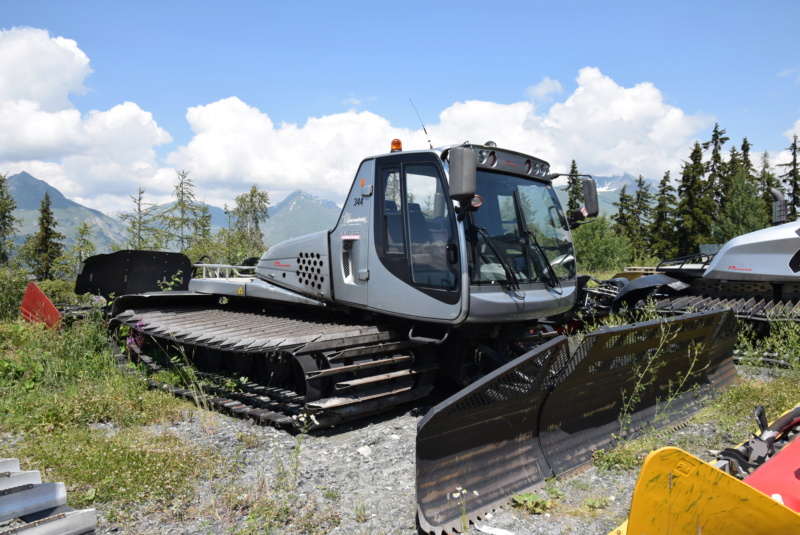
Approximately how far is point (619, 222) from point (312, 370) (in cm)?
5736

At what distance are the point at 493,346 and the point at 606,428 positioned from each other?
1.64 m

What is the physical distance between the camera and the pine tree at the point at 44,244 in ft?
132

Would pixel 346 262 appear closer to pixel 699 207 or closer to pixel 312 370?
pixel 312 370

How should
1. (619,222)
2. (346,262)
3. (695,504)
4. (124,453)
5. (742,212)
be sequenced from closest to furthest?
1. (695,504)
2. (124,453)
3. (346,262)
4. (742,212)
5. (619,222)

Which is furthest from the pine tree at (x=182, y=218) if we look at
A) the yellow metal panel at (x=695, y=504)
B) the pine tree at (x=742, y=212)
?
the pine tree at (x=742, y=212)

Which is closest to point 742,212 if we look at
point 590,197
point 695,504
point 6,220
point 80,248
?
point 590,197

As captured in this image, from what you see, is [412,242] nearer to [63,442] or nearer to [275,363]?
[275,363]

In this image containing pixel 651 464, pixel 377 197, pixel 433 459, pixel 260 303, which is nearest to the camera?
pixel 651 464

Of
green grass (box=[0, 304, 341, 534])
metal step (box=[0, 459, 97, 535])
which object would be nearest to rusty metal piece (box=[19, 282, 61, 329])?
green grass (box=[0, 304, 341, 534])

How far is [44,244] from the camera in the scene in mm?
42688

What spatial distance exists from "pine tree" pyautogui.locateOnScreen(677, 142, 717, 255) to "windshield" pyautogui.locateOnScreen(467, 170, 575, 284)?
1720 inches

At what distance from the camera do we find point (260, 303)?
7562 mm

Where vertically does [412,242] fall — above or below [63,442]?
above

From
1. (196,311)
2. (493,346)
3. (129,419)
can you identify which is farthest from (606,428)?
(196,311)
